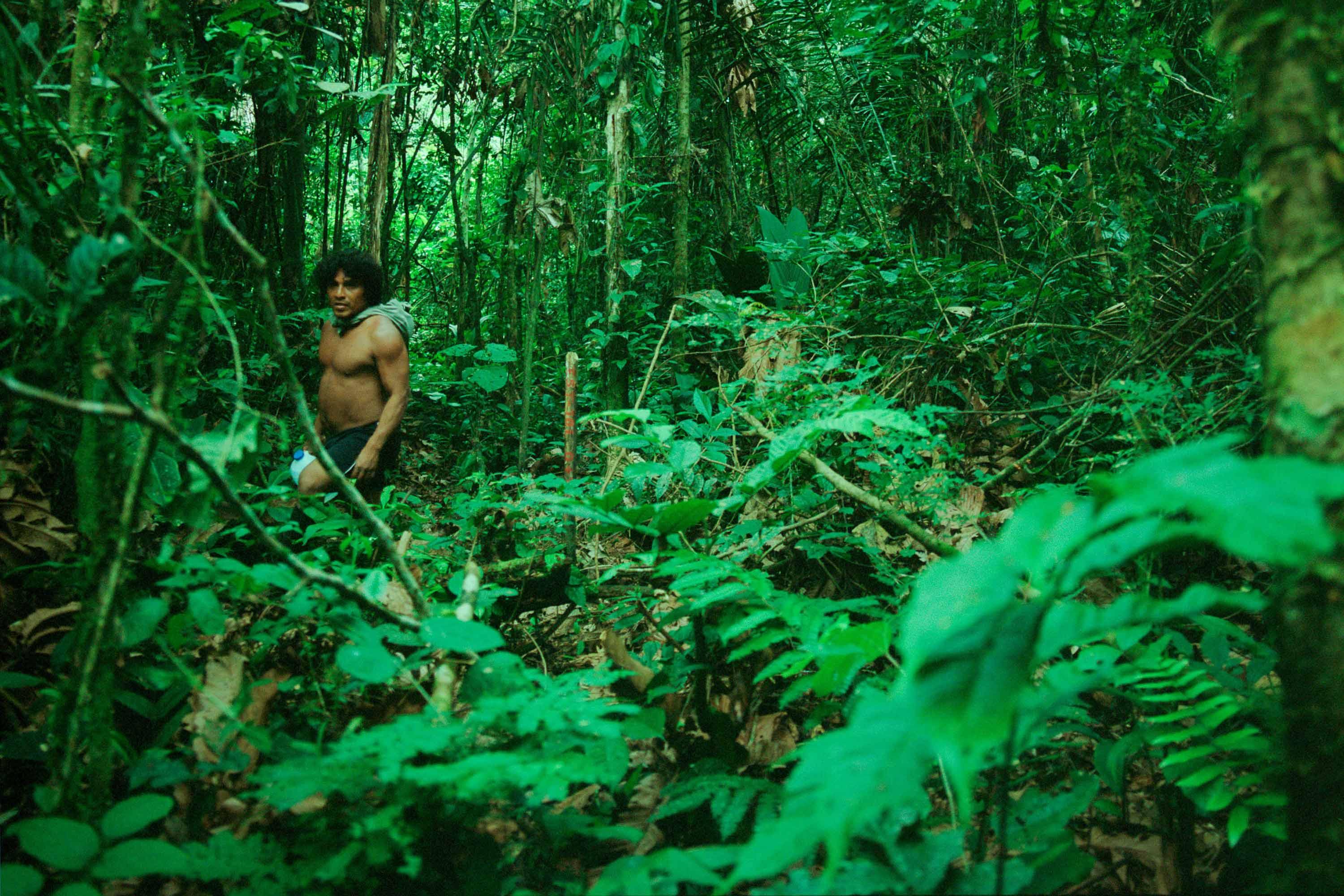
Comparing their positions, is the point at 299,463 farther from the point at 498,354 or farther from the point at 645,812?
the point at 645,812

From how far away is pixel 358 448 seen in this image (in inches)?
158

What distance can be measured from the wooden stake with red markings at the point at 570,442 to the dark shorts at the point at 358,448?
4.41 feet

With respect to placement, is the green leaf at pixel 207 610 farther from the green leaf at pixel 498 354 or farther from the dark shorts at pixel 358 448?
the green leaf at pixel 498 354

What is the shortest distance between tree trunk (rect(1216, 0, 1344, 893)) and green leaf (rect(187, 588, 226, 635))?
152 centimetres

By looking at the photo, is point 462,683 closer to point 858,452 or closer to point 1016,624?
point 1016,624

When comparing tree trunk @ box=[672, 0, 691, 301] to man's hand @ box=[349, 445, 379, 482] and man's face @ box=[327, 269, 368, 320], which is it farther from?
man's hand @ box=[349, 445, 379, 482]

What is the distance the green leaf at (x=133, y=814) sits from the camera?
1137 mm

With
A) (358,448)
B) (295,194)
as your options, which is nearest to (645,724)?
(358,448)

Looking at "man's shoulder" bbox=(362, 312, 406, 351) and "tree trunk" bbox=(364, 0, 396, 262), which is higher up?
"tree trunk" bbox=(364, 0, 396, 262)

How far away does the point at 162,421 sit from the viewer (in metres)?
1.13

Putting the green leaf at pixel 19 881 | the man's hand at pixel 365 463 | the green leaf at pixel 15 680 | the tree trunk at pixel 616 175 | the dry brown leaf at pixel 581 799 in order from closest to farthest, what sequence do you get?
the green leaf at pixel 19 881 < the green leaf at pixel 15 680 < the dry brown leaf at pixel 581 799 < the man's hand at pixel 365 463 < the tree trunk at pixel 616 175

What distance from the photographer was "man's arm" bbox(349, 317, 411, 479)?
3924mm

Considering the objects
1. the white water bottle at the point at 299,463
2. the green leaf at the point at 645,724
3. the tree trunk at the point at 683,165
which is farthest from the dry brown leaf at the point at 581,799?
the tree trunk at the point at 683,165

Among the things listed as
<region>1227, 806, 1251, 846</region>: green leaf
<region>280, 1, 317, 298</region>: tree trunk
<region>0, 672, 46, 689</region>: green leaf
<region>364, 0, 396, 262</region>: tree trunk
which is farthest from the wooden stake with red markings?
<region>280, 1, 317, 298</region>: tree trunk
